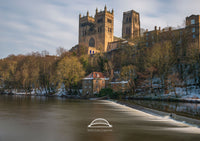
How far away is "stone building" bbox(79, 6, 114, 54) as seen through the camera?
12275 centimetres

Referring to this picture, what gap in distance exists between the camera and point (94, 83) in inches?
2469

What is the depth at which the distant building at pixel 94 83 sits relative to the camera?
6257 centimetres

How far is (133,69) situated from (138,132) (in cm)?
4737

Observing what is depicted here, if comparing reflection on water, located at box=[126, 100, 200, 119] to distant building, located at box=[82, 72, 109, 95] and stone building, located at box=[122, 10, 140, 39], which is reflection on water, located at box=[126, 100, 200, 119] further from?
stone building, located at box=[122, 10, 140, 39]

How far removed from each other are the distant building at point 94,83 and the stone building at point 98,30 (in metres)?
52.4

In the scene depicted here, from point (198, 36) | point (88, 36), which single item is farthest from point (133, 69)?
point (88, 36)

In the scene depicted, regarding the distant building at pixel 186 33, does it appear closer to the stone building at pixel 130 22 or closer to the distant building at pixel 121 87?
the distant building at pixel 121 87

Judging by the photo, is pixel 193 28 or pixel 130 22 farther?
pixel 130 22

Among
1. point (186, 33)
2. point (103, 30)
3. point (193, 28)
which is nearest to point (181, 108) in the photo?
point (186, 33)

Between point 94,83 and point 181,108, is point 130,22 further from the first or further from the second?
point 181,108

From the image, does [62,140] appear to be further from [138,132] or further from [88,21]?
[88,21]

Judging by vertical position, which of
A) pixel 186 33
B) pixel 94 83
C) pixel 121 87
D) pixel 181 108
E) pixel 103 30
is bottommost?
pixel 181 108

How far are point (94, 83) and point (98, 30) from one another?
70.9 metres

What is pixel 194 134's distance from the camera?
11.8 metres
